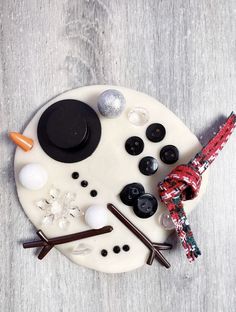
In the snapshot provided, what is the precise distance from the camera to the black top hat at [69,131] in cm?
82

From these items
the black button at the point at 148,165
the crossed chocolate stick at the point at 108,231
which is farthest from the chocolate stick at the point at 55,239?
the black button at the point at 148,165

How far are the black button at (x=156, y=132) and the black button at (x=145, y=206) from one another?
0.10 m

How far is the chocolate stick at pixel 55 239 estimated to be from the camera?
2.76 feet

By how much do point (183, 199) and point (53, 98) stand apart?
28 centimetres

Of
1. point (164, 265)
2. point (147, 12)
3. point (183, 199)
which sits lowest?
point (164, 265)

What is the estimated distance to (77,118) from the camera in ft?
2.70

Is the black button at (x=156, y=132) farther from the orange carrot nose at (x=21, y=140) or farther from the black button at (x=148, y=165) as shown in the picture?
the orange carrot nose at (x=21, y=140)

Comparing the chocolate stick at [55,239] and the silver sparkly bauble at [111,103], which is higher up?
the silver sparkly bauble at [111,103]

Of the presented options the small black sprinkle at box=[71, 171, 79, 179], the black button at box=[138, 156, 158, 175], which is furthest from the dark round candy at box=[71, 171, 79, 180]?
the black button at box=[138, 156, 158, 175]

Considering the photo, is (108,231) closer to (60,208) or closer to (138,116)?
(60,208)

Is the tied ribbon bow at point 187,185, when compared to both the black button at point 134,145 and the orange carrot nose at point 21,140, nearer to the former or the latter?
the black button at point 134,145

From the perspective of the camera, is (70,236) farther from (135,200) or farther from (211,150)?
(211,150)

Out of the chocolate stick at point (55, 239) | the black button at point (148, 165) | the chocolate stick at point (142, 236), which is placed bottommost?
the chocolate stick at point (55, 239)

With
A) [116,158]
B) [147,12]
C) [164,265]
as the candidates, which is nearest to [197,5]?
[147,12]
